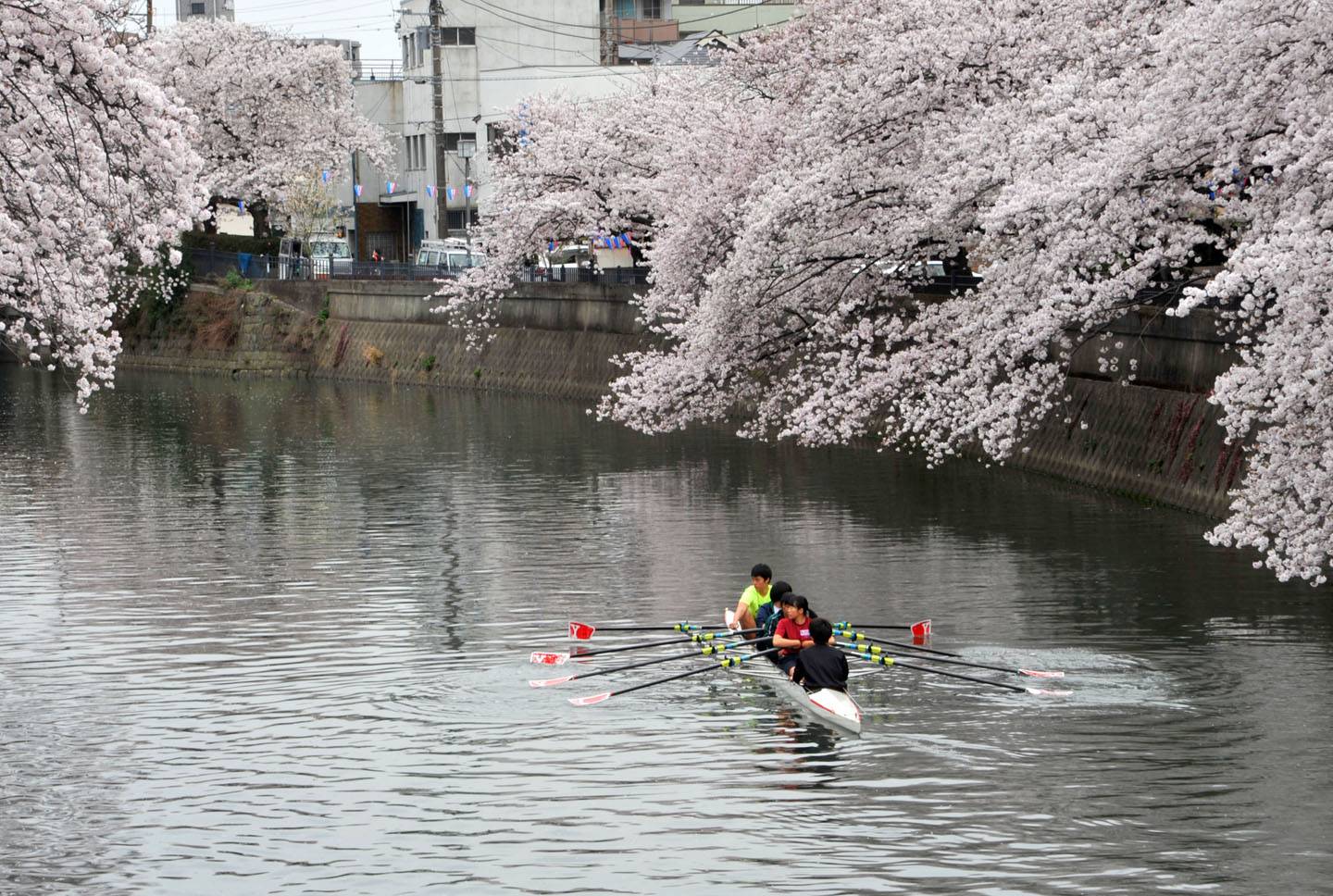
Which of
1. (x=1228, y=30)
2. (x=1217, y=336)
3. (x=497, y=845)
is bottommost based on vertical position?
(x=497, y=845)

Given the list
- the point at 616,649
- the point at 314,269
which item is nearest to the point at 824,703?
the point at 616,649

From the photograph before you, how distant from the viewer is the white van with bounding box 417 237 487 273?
3076 inches

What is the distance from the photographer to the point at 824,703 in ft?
67.2

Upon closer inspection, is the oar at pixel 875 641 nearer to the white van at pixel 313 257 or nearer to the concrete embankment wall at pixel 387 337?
the concrete embankment wall at pixel 387 337

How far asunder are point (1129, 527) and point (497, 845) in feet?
64.3

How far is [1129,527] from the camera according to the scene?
3381 centimetres

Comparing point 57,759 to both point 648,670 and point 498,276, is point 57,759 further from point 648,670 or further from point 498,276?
point 498,276

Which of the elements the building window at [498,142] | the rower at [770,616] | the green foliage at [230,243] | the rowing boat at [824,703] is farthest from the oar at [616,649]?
the green foliage at [230,243]

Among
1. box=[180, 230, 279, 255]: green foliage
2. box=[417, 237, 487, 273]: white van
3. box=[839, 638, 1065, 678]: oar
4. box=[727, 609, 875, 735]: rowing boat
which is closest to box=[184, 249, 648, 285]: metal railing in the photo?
box=[417, 237, 487, 273]: white van

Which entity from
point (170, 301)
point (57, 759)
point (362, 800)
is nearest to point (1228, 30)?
point (362, 800)

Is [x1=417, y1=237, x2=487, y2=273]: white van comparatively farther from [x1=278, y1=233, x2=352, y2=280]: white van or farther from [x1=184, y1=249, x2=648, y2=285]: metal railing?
[x1=278, y1=233, x2=352, y2=280]: white van

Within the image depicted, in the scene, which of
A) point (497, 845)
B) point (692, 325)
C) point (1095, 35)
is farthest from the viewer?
point (692, 325)

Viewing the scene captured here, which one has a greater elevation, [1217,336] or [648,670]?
[1217,336]

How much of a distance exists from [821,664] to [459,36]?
7608 cm
